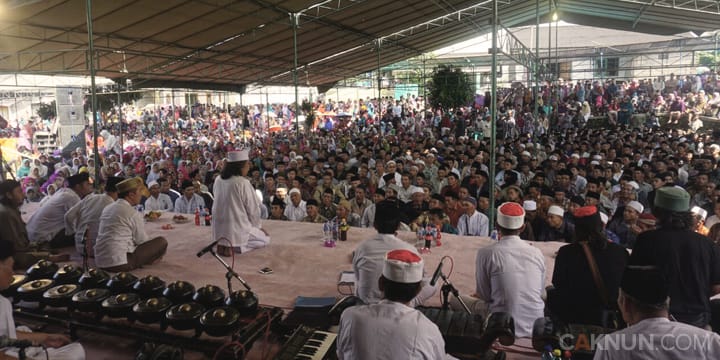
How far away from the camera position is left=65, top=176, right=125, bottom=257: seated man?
5246mm

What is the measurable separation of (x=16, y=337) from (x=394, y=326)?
2.37 meters

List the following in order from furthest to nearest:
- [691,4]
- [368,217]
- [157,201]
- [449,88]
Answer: [449,88], [691,4], [157,201], [368,217]

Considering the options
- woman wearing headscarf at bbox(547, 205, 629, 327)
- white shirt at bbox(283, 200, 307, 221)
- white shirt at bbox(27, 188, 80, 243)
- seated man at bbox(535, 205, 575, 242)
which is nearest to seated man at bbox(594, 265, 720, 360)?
woman wearing headscarf at bbox(547, 205, 629, 327)

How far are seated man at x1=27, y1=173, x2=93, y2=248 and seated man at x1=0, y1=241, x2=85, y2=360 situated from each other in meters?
3.12

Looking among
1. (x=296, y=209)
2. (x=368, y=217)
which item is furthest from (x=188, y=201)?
(x=368, y=217)

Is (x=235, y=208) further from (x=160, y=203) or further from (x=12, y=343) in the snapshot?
(x=160, y=203)

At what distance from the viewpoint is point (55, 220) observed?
624cm

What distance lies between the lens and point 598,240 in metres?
3.28

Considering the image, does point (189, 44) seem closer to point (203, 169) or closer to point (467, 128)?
point (203, 169)

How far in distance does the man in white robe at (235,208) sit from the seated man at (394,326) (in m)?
3.30

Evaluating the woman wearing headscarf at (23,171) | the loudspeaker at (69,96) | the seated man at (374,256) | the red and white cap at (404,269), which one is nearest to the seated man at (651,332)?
the red and white cap at (404,269)

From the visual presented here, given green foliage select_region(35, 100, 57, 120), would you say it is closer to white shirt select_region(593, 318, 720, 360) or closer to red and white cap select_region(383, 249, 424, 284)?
red and white cap select_region(383, 249, 424, 284)

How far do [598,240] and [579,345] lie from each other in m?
0.78

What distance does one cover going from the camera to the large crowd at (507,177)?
381 cm
